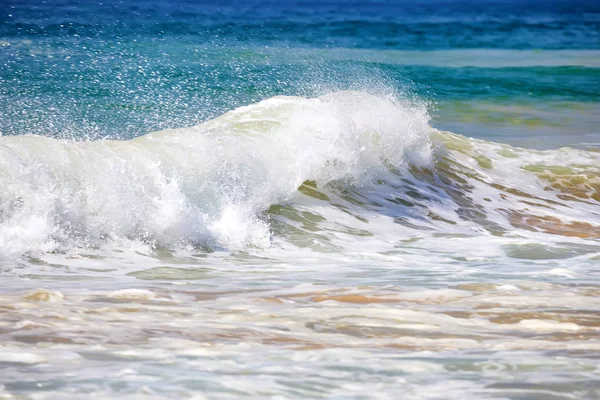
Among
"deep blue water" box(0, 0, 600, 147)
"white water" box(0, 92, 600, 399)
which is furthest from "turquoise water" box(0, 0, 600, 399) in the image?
"deep blue water" box(0, 0, 600, 147)

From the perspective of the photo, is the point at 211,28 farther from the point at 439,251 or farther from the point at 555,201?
the point at 439,251

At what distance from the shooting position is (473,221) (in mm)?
7711

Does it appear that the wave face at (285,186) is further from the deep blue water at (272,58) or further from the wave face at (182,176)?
the deep blue water at (272,58)

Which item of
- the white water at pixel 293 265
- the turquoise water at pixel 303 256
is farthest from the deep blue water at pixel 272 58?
the white water at pixel 293 265

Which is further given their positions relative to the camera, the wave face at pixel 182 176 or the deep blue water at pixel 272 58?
the deep blue water at pixel 272 58

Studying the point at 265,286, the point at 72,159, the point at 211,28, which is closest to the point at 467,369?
the point at 265,286

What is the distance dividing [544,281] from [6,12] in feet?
89.0

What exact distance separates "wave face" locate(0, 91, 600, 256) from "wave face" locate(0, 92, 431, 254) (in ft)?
0.03

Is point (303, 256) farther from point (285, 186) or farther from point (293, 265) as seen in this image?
point (285, 186)

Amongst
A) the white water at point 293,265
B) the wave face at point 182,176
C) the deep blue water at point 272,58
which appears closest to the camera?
the white water at point 293,265

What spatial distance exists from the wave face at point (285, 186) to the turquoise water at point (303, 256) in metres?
0.02

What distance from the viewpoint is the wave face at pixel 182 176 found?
550cm

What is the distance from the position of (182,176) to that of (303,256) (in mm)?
1133

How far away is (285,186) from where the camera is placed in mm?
7137
